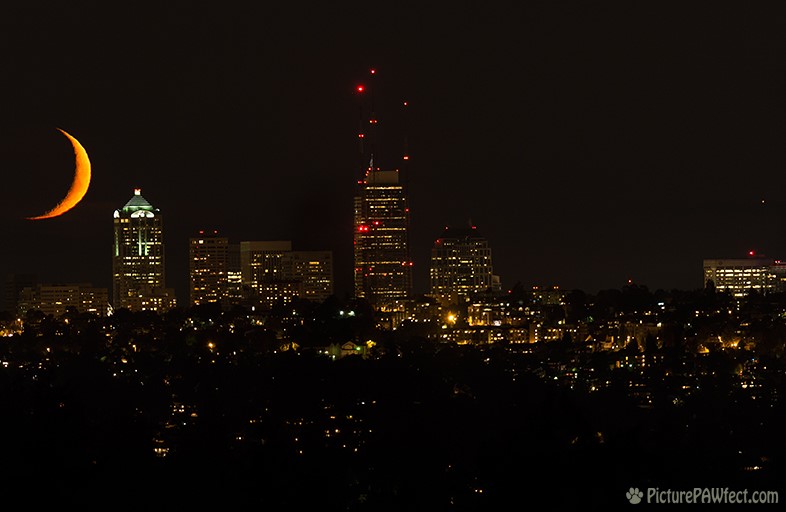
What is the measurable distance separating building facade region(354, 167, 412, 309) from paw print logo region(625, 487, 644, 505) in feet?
225

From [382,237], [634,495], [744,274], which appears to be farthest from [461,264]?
[634,495]

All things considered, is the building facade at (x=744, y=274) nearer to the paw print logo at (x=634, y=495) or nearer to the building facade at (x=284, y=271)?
the building facade at (x=284, y=271)

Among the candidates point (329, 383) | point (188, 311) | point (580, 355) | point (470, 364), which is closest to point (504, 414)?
point (329, 383)

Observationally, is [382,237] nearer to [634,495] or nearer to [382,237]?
[382,237]

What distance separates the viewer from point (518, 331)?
67.4 m

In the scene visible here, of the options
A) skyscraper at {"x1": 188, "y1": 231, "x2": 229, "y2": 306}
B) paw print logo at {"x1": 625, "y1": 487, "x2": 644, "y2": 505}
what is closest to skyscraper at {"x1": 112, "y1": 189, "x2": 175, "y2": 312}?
skyscraper at {"x1": 188, "y1": 231, "x2": 229, "y2": 306}

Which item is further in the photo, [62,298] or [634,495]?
[62,298]

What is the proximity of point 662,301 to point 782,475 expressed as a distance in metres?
46.6

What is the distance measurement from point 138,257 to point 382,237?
1365cm

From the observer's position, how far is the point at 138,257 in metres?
96.1

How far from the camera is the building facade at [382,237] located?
90.9m

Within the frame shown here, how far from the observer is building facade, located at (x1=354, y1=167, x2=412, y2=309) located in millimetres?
90875

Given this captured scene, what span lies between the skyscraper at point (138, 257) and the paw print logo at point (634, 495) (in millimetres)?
70572

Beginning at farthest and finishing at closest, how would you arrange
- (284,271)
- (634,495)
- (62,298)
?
(284,271), (62,298), (634,495)
